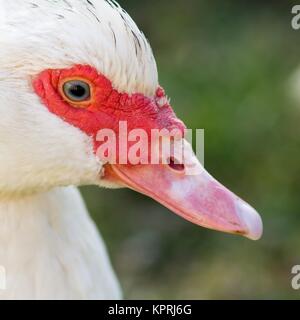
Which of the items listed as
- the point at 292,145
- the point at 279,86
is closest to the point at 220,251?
the point at 292,145

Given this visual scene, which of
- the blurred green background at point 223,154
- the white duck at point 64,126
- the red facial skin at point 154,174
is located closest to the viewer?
the white duck at point 64,126

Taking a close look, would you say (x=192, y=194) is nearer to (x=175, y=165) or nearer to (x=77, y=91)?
(x=175, y=165)

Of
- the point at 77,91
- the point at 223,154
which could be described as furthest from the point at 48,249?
the point at 223,154

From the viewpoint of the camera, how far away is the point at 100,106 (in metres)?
2.86

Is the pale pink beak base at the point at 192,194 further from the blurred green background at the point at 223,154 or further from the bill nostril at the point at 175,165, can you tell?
the blurred green background at the point at 223,154

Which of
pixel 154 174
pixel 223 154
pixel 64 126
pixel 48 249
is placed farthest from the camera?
pixel 223 154

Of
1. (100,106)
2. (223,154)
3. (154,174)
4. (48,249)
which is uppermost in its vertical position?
(223,154)

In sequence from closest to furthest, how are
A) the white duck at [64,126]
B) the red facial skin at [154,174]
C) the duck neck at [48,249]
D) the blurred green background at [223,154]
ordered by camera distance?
1. the white duck at [64,126]
2. the red facial skin at [154,174]
3. the duck neck at [48,249]
4. the blurred green background at [223,154]

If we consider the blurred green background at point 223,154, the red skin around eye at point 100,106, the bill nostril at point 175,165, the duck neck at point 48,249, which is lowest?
the duck neck at point 48,249

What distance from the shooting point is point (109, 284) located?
3.37 metres

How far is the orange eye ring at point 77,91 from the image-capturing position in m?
2.76

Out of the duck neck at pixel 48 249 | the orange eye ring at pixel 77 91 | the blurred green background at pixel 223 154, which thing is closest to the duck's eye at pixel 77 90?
the orange eye ring at pixel 77 91

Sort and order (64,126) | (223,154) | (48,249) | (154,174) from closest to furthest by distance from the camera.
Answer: (64,126), (154,174), (48,249), (223,154)
